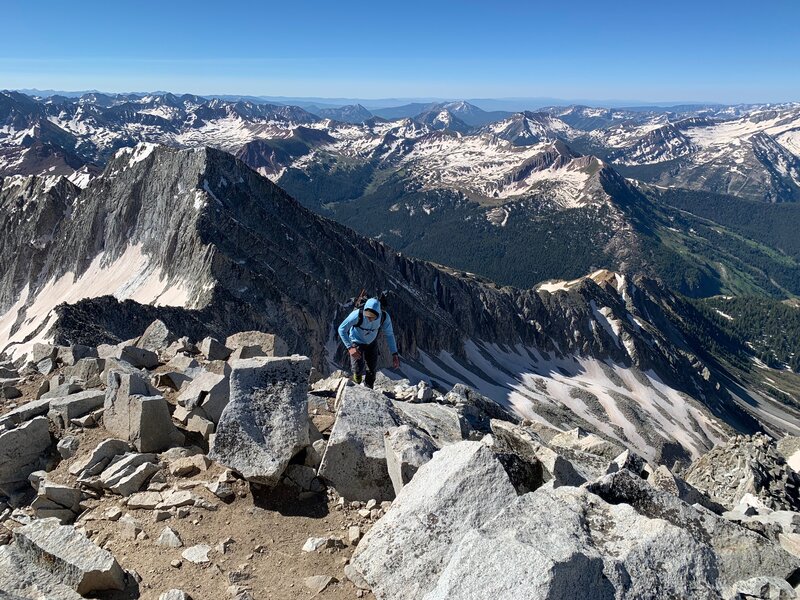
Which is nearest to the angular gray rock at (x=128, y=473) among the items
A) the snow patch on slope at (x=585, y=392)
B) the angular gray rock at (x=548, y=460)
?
the angular gray rock at (x=548, y=460)

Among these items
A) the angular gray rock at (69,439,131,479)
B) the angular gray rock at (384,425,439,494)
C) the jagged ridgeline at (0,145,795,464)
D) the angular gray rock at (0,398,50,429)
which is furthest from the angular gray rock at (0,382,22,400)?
the jagged ridgeline at (0,145,795,464)

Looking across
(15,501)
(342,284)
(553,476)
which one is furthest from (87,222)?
(553,476)

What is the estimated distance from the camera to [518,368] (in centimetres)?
13362

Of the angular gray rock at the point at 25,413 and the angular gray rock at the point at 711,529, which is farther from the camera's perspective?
the angular gray rock at the point at 25,413

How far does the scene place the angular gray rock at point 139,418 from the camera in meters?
13.7

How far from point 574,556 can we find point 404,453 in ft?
15.0

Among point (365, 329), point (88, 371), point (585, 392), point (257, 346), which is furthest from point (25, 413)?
point (585, 392)

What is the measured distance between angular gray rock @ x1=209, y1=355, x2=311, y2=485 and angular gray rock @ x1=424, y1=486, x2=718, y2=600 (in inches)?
166

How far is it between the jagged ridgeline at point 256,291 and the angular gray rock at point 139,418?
36.1 m

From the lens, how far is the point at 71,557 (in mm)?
8992

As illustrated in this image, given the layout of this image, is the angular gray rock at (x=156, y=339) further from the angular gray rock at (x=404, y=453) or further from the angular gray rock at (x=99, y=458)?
the angular gray rock at (x=404, y=453)

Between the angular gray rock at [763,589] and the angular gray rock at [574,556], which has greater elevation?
the angular gray rock at [574,556]

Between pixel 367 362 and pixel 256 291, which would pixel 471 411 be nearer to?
pixel 367 362

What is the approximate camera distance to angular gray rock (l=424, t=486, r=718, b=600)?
736cm
